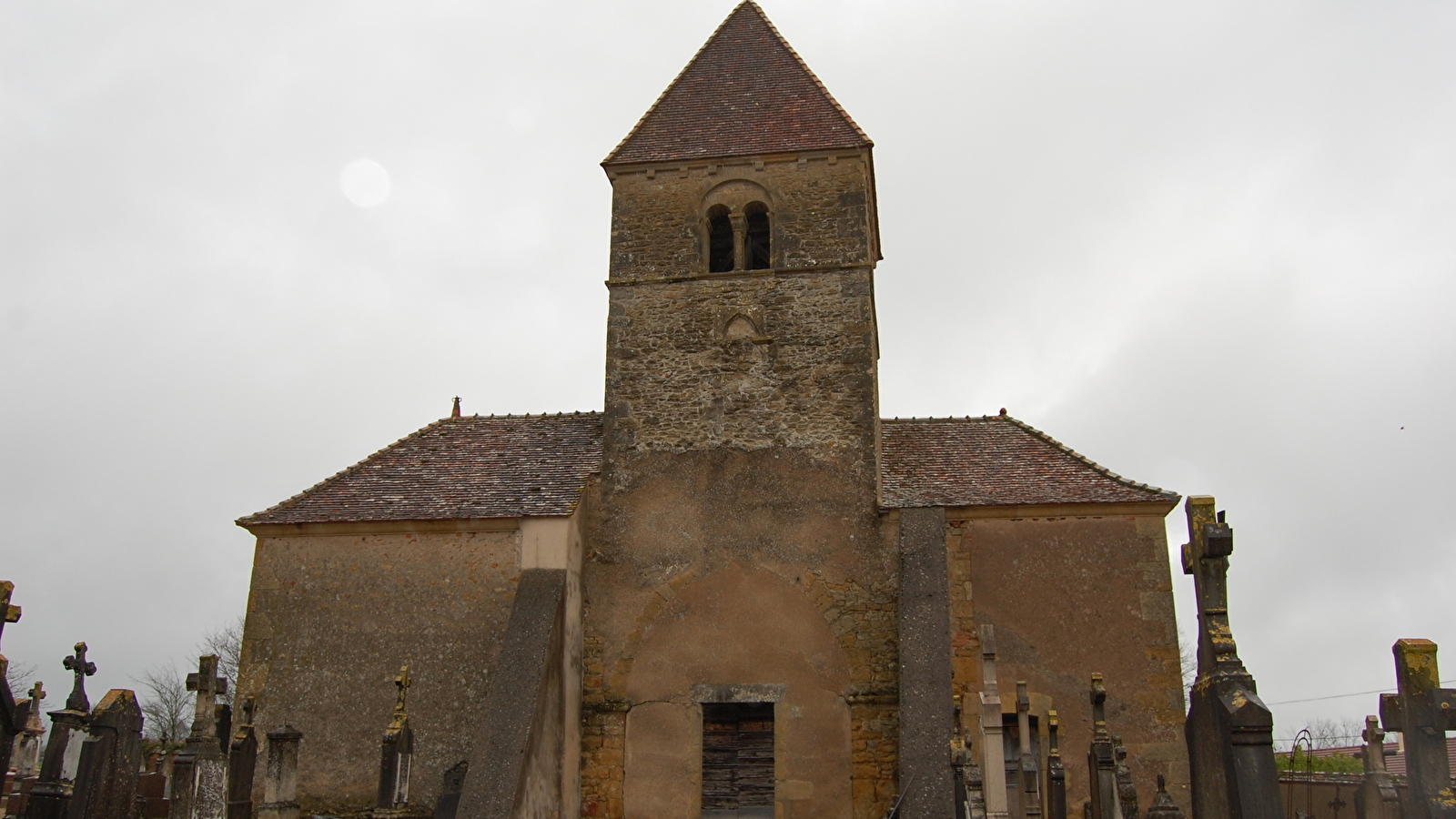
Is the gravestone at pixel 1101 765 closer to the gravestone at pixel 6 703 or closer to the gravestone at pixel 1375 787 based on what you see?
the gravestone at pixel 1375 787

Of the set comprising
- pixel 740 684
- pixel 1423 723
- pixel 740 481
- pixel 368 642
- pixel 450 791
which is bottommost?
pixel 450 791

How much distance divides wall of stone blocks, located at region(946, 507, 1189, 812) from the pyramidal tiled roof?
683cm

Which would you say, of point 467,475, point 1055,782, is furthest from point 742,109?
point 1055,782

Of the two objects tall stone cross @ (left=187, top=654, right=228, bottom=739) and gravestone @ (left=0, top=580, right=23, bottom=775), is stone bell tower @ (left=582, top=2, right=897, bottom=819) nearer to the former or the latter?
tall stone cross @ (left=187, top=654, right=228, bottom=739)

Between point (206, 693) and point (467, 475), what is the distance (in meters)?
5.35

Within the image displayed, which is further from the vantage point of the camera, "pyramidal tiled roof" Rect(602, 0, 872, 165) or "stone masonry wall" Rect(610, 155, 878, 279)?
"pyramidal tiled roof" Rect(602, 0, 872, 165)

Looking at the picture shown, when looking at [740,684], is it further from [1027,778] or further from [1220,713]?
[1220,713]

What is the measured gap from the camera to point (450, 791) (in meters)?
13.4

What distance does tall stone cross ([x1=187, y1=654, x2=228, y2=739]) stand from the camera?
11.5 meters

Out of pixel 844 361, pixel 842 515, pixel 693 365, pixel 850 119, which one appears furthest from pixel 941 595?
pixel 850 119

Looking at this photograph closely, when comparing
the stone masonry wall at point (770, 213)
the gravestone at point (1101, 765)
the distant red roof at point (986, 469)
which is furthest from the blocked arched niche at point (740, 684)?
the stone masonry wall at point (770, 213)

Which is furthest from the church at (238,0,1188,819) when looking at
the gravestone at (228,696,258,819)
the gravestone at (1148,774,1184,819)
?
the gravestone at (1148,774,1184,819)

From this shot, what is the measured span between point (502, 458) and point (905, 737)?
305 inches

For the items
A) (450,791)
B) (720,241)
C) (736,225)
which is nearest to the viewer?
(450,791)
